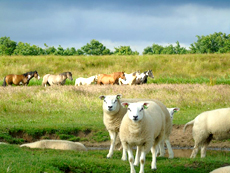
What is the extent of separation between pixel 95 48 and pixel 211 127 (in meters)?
75.5

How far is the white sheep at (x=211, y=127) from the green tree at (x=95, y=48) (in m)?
74.0

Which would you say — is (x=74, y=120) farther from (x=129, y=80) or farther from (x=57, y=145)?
(x=129, y=80)

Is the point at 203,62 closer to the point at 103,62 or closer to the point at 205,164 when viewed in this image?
the point at 103,62

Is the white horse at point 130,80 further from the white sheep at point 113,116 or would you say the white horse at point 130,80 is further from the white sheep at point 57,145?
the white sheep at point 113,116

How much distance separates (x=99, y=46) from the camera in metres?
86.5

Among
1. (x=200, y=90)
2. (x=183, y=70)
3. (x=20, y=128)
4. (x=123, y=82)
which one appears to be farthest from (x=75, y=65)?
(x=20, y=128)

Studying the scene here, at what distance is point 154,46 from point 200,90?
251 feet

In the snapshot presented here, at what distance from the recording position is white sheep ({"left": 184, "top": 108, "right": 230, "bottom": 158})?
12.3 metres

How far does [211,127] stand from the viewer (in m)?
12.4

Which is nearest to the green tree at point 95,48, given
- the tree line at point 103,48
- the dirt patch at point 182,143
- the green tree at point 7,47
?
the tree line at point 103,48

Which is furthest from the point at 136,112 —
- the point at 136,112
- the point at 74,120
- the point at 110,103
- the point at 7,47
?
the point at 7,47

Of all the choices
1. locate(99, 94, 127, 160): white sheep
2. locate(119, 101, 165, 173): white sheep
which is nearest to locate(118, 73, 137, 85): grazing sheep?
locate(99, 94, 127, 160): white sheep

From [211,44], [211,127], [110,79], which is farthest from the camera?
[211,44]

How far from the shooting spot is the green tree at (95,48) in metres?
86.0
